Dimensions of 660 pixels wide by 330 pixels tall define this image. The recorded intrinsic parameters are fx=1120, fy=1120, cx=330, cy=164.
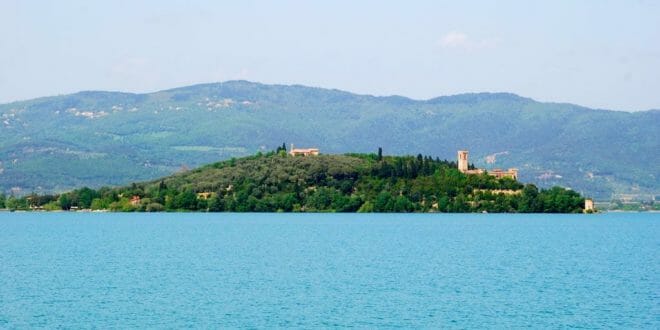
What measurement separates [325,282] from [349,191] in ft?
360

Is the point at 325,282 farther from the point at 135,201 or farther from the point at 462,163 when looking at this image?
the point at 462,163

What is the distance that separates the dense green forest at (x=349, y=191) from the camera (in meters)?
157

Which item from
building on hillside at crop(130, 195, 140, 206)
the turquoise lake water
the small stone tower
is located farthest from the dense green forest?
the turquoise lake water

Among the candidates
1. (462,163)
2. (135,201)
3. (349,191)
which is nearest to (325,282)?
(349,191)

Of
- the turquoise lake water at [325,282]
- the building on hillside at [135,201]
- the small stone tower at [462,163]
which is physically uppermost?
the small stone tower at [462,163]

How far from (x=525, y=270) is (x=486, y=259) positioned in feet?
25.1

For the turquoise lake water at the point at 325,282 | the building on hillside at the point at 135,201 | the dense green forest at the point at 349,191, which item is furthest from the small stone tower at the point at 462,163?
the turquoise lake water at the point at 325,282

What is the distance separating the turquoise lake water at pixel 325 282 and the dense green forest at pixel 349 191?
224 ft

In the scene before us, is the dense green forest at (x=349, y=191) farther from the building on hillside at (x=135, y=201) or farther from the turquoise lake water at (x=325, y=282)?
the turquoise lake water at (x=325, y=282)

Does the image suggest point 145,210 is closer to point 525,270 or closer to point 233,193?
point 233,193

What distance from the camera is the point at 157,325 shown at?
1515 inches

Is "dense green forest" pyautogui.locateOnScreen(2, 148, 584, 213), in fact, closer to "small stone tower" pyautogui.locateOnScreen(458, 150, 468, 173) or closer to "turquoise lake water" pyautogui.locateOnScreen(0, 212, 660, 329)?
"small stone tower" pyautogui.locateOnScreen(458, 150, 468, 173)

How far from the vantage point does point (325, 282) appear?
51.7 metres

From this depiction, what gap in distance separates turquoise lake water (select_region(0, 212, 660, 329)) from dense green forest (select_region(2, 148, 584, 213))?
6816 cm
